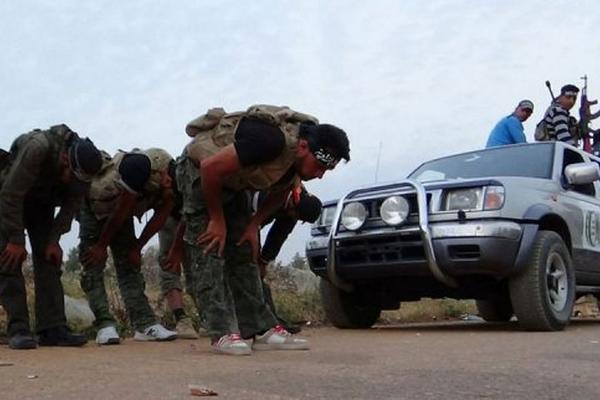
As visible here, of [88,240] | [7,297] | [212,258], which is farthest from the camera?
[88,240]

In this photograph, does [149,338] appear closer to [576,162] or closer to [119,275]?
[119,275]

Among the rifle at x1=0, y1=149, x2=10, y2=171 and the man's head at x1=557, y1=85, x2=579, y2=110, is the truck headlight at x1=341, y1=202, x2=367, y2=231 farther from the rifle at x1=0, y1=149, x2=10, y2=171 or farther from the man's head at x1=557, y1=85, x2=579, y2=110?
the man's head at x1=557, y1=85, x2=579, y2=110

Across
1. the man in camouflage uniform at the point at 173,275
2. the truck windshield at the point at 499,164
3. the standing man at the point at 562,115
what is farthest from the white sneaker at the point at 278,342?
the standing man at the point at 562,115

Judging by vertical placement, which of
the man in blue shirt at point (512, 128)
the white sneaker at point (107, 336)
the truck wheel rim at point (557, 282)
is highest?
the man in blue shirt at point (512, 128)

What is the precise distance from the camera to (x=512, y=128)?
28.5 ft

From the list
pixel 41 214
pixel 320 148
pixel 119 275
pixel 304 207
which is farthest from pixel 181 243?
pixel 320 148

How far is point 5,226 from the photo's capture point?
479cm

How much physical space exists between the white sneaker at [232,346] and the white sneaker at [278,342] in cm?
33

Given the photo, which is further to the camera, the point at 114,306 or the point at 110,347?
the point at 114,306

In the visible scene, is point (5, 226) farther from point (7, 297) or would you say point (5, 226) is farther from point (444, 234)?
point (444, 234)

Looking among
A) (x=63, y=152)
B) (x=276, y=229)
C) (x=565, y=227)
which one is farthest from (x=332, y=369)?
(x=565, y=227)

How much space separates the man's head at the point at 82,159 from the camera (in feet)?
15.5

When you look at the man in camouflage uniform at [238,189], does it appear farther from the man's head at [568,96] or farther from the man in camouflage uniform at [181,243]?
the man's head at [568,96]

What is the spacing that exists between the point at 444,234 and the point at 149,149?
2229mm
